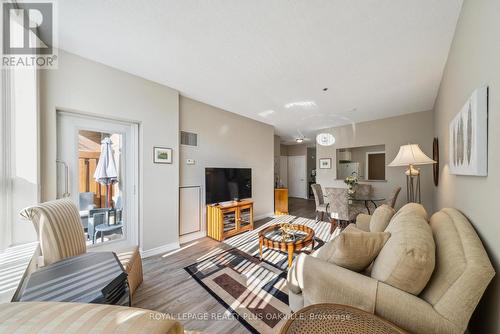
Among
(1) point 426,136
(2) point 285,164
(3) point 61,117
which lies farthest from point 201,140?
(2) point 285,164

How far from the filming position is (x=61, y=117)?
6.99ft

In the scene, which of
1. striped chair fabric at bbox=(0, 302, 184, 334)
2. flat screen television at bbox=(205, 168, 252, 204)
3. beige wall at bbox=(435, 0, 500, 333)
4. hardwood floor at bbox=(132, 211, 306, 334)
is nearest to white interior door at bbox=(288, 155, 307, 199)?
flat screen television at bbox=(205, 168, 252, 204)

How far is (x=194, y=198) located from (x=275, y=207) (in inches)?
112

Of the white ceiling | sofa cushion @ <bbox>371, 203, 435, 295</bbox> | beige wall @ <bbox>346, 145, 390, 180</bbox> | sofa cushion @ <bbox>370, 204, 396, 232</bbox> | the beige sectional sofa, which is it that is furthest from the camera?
beige wall @ <bbox>346, 145, 390, 180</bbox>

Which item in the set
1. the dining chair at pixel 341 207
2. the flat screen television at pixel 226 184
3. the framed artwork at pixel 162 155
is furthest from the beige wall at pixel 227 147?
the dining chair at pixel 341 207

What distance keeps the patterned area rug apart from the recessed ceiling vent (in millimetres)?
1910

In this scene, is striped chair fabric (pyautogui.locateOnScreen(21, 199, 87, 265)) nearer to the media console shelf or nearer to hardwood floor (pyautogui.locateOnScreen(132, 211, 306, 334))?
hardwood floor (pyautogui.locateOnScreen(132, 211, 306, 334))

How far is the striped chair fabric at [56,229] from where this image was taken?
1.36 meters

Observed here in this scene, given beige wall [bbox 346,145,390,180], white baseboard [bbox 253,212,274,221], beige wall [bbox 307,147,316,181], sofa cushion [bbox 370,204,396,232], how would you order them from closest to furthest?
sofa cushion [bbox 370,204,396,232], white baseboard [bbox 253,212,274,221], beige wall [bbox 346,145,390,180], beige wall [bbox 307,147,316,181]

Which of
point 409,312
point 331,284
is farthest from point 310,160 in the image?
point 409,312

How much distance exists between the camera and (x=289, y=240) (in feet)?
7.93

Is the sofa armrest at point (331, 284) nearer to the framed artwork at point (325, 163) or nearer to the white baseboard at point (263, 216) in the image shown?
the white baseboard at point (263, 216)

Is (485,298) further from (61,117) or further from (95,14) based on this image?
(61,117)

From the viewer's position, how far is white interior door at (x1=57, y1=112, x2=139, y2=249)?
214 cm
